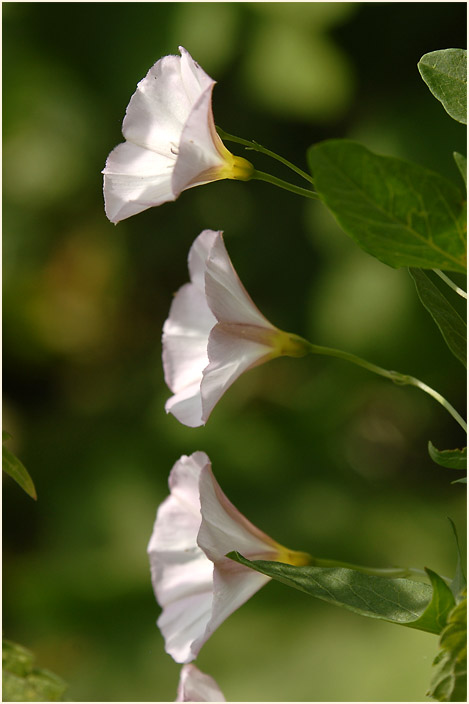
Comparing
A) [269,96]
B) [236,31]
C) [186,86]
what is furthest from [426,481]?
[186,86]

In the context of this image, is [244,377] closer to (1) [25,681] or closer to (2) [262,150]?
(1) [25,681]

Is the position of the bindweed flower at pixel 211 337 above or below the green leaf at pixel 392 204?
below

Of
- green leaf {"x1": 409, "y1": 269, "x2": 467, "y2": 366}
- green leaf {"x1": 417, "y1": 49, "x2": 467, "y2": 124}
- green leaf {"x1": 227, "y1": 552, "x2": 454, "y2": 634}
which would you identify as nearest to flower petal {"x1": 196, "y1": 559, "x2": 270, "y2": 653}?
green leaf {"x1": 227, "y1": 552, "x2": 454, "y2": 634}

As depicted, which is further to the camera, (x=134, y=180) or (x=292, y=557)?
(x=292, y=557)

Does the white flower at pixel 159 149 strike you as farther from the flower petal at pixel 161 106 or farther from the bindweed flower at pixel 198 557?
the bindweed flower at pixel 198 557

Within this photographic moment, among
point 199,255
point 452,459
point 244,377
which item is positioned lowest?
point 244,377

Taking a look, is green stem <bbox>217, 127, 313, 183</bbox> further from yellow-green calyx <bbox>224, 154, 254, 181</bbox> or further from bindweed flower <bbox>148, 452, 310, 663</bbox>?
bindweed flower <bbox>148, 452, 310, 663</bbox>

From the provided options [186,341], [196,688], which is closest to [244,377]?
[186,341]

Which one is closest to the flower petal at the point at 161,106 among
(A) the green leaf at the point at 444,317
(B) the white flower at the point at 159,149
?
(B) the white flower at the point at 159,149
